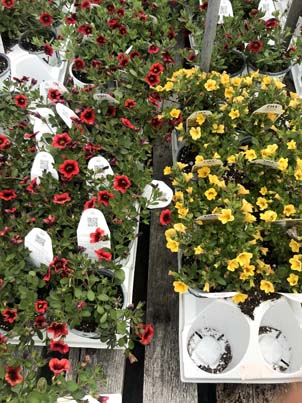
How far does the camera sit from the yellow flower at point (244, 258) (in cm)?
106

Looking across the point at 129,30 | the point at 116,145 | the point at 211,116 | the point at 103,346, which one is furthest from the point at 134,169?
the point at 129,30

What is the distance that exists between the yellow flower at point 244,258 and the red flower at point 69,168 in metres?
0.51

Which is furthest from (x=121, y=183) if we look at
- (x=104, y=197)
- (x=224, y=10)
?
(x=224, y=10)

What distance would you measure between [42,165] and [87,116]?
221 mm

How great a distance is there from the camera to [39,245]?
1.05m

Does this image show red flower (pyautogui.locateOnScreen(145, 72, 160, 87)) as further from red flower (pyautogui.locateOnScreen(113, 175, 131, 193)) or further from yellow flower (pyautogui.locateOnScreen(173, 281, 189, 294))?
yellow flower (pyautogui.locateOnScreen(173, 281, 189, 294))

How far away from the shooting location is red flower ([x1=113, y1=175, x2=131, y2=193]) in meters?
1.14

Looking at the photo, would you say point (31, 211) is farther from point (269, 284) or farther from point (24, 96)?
point (269, 284)

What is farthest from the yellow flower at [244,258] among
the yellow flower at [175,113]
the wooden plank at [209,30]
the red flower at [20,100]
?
the red flower at [20,100]

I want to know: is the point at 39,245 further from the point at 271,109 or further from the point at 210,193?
the point at 271,109

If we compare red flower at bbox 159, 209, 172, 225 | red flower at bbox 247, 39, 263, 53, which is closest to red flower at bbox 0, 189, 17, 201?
red flower at bbox 159, 209, 172, 225

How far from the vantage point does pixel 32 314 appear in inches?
40.4

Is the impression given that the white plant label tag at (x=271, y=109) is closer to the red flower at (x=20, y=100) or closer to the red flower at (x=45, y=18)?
Result: the red flower at (x=20, y=100)

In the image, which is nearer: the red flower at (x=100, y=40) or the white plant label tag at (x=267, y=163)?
the white plant label tag at (x=267, y=163)
